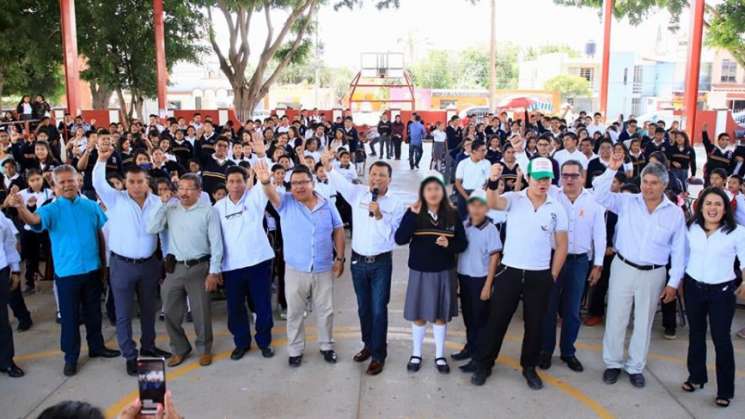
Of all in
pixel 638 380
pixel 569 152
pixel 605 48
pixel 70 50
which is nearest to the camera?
pixel 638 380

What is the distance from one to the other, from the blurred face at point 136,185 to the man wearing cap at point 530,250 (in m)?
2.68

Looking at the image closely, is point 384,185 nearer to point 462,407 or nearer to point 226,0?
point 462,407

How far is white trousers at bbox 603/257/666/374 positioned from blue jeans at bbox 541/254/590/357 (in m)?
0.25

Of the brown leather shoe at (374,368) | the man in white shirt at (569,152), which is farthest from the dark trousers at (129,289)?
the man in white shirt at (569,152)

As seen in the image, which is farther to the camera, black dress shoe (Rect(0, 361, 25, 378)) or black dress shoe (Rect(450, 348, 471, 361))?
black dress shoe (Rect(450, 348, 471, 361))

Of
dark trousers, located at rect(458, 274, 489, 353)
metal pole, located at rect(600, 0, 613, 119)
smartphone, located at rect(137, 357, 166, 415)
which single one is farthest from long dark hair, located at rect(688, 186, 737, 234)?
metal pole, located at rect(600, 0, 613, 119)

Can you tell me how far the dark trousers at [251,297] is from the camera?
17.4ft

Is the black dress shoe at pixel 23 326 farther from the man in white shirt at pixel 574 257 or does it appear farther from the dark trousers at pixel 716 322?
the dark trousers at pixel 716 322

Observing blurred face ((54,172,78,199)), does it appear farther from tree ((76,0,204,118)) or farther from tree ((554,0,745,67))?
tree ((554,0,745,67))

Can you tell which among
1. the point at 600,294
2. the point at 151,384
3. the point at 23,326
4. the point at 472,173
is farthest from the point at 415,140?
the point at 151,384

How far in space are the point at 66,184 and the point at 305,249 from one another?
1883 millimetres

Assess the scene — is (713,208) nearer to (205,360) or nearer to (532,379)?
(532,379)

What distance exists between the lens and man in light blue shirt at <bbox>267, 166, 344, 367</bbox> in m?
5.10

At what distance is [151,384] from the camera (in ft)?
7.57
